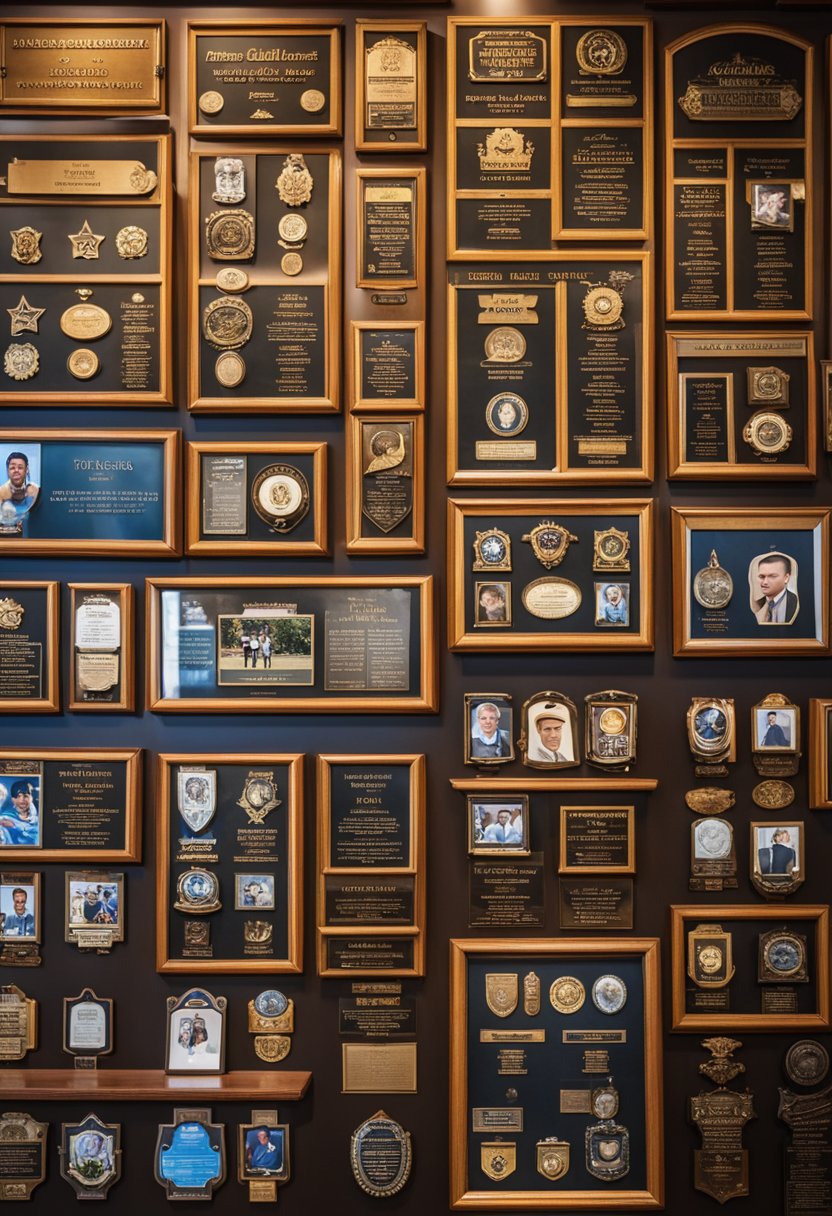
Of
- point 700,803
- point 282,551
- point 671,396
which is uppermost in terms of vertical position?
point 671,396

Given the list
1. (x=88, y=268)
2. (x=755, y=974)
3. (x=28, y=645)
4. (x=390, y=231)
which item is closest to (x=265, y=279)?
(x=390, y=231)

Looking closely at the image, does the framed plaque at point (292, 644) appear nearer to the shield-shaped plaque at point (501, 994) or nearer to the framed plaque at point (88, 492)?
the framed plaque at point (88, 492)

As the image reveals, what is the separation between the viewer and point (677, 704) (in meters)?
3.24

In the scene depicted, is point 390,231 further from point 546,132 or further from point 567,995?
point 567,995

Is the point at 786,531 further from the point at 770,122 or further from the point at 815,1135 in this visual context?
the point at 815,1135

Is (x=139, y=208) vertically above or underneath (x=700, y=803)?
above

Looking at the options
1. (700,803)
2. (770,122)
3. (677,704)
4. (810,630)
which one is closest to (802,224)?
(770,122)

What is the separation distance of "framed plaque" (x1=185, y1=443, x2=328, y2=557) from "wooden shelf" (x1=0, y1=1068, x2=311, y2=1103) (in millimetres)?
1834

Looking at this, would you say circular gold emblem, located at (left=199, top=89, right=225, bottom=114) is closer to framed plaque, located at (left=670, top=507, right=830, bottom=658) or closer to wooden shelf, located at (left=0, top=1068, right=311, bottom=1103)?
framed plaque, located at (left=670, top=507, right=830, bottom=658)

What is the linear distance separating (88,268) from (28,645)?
4.48 feet

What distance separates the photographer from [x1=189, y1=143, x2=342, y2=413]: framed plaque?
3.21 metres

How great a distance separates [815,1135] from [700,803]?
4.05 feet

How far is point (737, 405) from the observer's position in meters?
3.24

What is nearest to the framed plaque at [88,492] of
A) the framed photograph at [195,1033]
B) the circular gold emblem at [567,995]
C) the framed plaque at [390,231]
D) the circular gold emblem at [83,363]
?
the circular gold emblem at [83,363]
